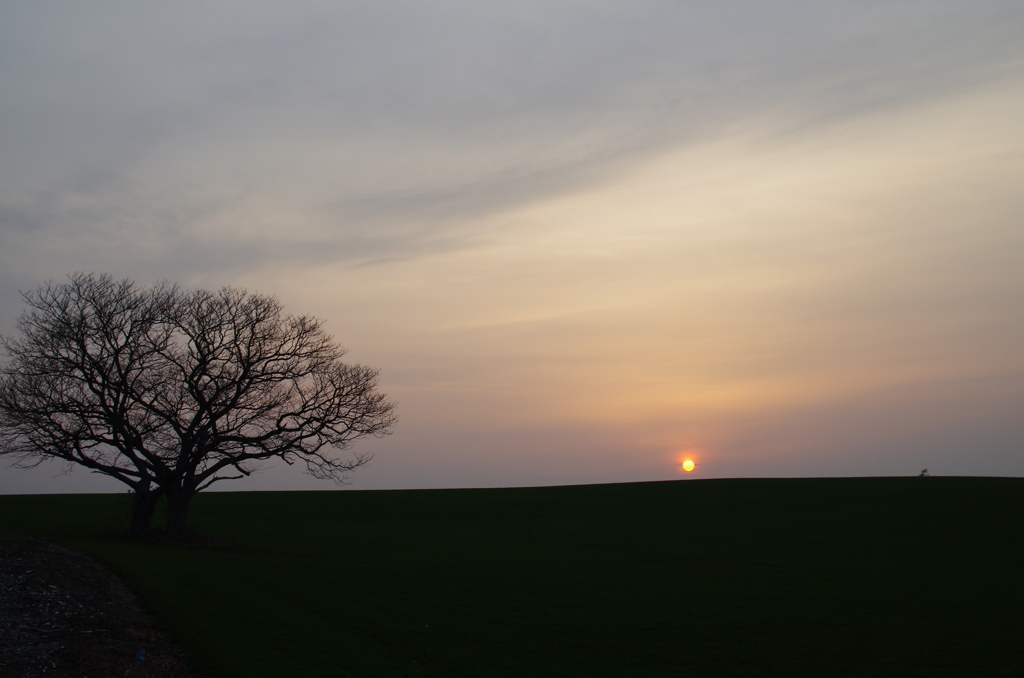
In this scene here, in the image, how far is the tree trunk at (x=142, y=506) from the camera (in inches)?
1224

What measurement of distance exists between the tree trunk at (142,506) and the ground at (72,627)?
1018 centimetres

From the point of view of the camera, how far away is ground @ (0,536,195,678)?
12.9 m

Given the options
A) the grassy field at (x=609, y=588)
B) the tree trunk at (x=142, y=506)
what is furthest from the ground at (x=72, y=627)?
the tree trunk at (x=142, y=506)

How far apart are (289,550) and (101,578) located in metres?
17.1

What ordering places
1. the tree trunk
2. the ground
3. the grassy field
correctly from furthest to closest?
the tree trunk → the grassy field → the ground

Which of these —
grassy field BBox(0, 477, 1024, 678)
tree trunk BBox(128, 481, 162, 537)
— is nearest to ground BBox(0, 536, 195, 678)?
grassy field BBox(0, 477, 1024, 678)

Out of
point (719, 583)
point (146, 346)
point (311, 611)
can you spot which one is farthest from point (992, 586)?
point (146, 346)

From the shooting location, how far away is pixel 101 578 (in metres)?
19.9

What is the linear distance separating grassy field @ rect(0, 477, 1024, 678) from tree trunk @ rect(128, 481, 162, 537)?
4.73 feet

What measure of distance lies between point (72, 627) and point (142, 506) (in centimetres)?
1763

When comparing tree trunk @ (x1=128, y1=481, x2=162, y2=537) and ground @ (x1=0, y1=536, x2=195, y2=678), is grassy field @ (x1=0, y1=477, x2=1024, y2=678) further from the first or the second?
tree trunk @ (x1=128, y1=481, x2=162, y2=537)

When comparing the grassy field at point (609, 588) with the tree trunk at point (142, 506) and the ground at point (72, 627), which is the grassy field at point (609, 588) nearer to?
the ground at point (72, 627)

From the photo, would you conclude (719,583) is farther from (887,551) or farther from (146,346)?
(146,346)

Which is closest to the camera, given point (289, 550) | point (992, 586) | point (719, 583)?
point (992, 586)
